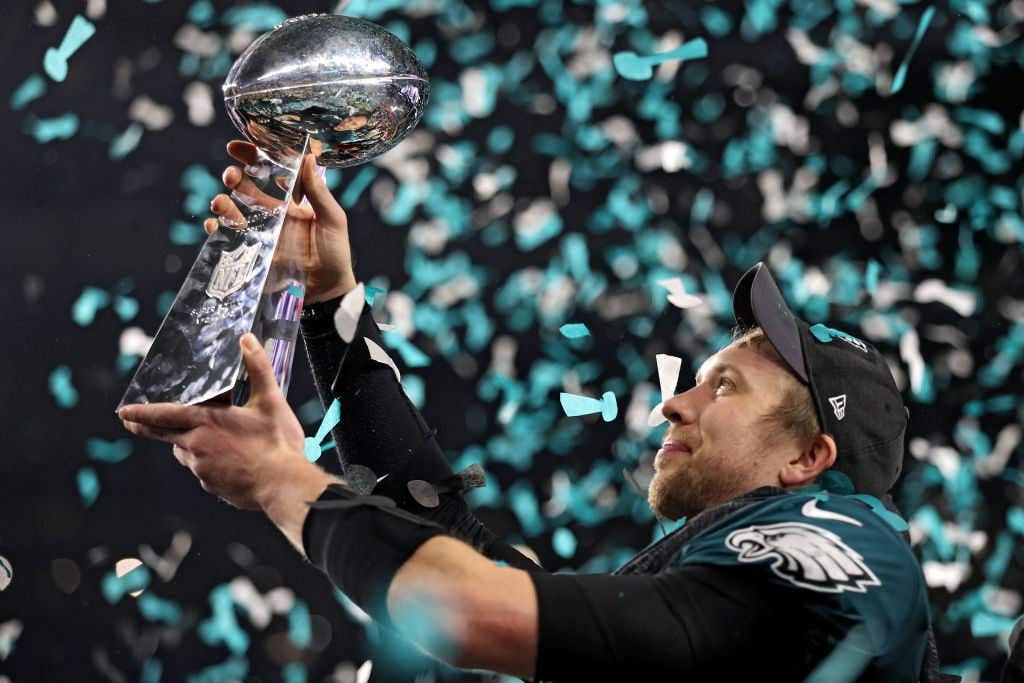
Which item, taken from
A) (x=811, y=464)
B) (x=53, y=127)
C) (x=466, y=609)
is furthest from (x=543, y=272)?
(x=466, y=609)

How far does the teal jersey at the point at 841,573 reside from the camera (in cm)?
107

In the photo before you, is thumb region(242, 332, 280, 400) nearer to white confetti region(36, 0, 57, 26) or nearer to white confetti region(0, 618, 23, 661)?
white confetti region(0, 618, 23, 661)

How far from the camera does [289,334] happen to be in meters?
1.25

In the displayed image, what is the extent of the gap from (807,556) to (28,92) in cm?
169

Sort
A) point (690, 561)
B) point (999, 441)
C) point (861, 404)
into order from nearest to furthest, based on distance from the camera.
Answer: point (690, 561)
point (861, 404)
point (999, 441)

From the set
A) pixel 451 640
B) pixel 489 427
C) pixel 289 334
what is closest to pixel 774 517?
pixel 451 640

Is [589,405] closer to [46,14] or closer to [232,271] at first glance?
[232,271]

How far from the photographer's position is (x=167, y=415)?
3.69 feet

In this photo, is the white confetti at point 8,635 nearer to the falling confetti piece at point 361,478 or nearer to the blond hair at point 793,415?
the falling confetti piece at point 361,478

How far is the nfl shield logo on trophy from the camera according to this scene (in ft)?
4.14

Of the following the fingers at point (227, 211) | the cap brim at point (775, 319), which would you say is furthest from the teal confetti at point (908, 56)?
the fingers at point (227, 211)

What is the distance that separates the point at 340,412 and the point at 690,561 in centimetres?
63

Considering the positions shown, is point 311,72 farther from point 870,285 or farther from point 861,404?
point 870,285

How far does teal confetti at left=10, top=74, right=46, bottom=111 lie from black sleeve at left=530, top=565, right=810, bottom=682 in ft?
5.10
